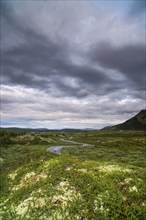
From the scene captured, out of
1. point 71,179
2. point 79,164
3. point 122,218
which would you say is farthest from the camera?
point 79,164

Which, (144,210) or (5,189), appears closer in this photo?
(144,210)

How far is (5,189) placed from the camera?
21531 millimetres

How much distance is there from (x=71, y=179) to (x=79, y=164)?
294 centimetres

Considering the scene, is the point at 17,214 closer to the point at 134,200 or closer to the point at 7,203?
the point at 7,203

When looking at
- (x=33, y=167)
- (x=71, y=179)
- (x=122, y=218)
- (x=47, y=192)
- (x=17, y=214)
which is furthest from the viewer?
(x=33, y=167)

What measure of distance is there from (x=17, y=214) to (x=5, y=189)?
23.9ft

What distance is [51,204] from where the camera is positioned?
49.6 feet

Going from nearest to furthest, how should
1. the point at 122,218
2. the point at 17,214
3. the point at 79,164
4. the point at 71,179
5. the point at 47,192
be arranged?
1. the point at 122,218
2. the point at 17,214
3. the point at 47,192
4. the point at 71,179
5. the point at 79,164

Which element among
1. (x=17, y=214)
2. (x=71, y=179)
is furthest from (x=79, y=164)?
(x=17, y=214)

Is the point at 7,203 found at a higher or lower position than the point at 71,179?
lower

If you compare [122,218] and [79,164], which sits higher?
[79,164]

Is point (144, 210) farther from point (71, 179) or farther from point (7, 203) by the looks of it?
point (7, 203)

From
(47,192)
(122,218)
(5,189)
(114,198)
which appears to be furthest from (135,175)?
(5,189)

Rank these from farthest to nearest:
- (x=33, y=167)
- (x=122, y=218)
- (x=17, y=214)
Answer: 1. (x=33, y=167)
2. (x=17, y=214)
3. (x=122, y=218)
